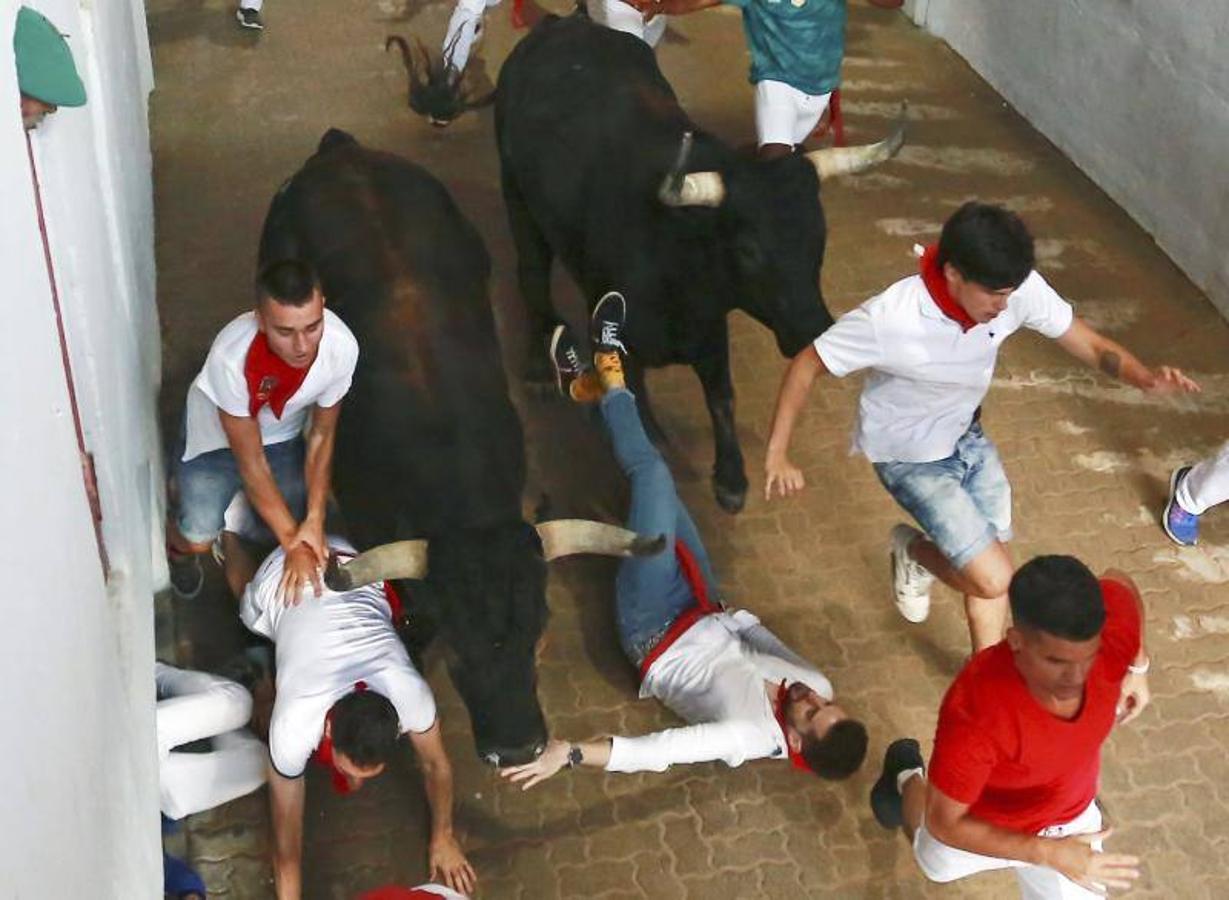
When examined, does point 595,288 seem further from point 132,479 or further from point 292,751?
point 292,751

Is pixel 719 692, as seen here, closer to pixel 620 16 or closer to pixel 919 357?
pixel 919 357

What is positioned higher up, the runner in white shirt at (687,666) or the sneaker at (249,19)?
the sneaker at (249,19)

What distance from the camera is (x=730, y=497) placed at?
16.2 ft

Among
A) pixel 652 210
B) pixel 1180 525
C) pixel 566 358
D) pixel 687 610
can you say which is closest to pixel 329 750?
pixel 687 610

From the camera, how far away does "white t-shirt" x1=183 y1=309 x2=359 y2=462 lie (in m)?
3.87

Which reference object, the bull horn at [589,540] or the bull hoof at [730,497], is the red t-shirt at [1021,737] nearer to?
the bull horn at [589,540]

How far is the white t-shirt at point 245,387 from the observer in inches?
152

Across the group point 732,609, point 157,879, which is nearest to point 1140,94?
point 732,609

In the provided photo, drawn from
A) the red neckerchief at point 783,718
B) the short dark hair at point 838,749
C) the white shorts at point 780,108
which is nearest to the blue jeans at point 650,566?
the red neckerchief at point 783,718

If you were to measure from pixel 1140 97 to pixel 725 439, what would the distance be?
10.2 feet

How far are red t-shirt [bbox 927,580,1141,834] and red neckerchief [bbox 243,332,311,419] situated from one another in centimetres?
204

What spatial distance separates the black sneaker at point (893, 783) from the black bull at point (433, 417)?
3.25 feet

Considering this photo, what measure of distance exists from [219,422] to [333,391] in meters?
0.39

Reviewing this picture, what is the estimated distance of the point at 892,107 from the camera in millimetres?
7512
